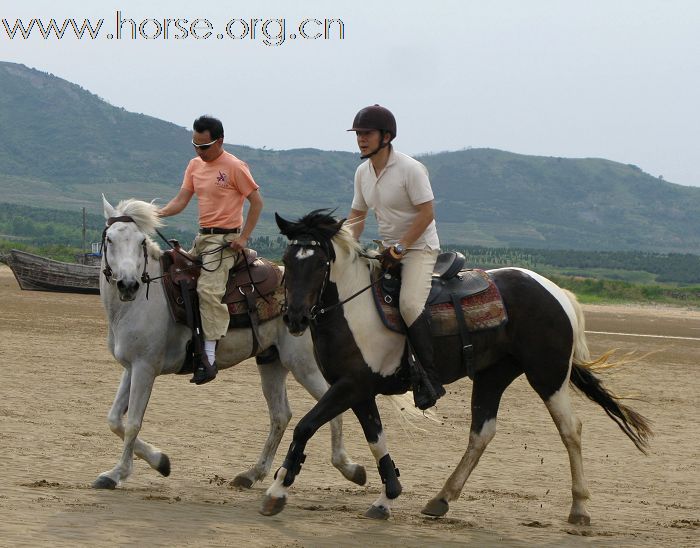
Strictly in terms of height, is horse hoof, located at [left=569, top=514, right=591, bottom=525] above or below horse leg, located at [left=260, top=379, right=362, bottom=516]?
below

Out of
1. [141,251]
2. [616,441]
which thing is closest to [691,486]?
[616,441]

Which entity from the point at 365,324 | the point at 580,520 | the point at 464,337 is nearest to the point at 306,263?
the point at 365,324

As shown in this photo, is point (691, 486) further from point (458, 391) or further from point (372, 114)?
point (458, 391)

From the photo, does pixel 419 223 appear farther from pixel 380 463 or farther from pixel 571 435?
pixel 571 435

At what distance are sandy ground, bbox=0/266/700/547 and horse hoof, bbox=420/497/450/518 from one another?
0.09 m

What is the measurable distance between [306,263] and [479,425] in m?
2.16

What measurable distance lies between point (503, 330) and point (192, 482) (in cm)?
289

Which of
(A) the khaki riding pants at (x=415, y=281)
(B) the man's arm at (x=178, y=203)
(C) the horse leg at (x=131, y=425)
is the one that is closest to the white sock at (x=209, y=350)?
(C) the horse leg at (x=131, y=425)

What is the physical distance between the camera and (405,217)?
330 inches

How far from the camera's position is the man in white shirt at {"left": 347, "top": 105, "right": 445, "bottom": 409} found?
8164mm

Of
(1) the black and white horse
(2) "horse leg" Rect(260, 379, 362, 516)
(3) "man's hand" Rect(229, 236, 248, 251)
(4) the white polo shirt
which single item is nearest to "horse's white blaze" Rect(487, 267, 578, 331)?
(1) the black and white horse

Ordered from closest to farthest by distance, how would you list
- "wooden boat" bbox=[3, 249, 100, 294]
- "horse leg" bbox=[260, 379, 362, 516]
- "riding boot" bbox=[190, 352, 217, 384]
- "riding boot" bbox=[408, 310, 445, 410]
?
"horse leg" bbox=[260, 379, 362, 516]
"riding boot" bbox=[408, 310, 445, 410]
"riding boot" bbox=[190, 352, 217, 384]
"wooden boat" bbox=[3, 249, 100, 294]

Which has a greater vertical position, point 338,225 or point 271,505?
point 338,225

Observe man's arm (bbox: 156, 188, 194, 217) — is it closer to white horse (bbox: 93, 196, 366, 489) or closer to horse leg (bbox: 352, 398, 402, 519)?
white horse (bbox: 93, 196, 366, 489)
